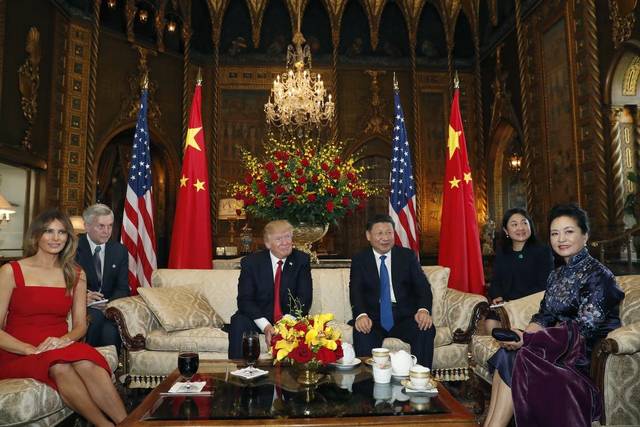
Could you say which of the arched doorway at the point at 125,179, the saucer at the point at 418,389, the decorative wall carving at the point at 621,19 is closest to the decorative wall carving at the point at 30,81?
the arched doorway at the point at 125,179

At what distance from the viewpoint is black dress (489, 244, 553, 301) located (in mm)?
3818

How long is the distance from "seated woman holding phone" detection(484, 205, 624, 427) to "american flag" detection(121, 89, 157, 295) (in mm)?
3993

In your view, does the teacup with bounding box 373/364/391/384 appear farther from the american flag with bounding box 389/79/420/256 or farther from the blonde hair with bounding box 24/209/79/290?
the american flag with bounding box 389/79/420/256

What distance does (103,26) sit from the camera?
8.47m

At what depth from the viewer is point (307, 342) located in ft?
7.36

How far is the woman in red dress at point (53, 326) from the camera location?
2420mm

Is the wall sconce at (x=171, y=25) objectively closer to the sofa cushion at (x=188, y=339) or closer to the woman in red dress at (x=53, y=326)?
the sofa cushion at (x=188, y=339)

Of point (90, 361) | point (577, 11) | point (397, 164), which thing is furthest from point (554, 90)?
point (90, 361)

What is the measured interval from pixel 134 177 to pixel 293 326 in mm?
4096

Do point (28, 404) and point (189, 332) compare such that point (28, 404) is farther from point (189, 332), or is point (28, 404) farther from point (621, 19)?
point (621, 19)

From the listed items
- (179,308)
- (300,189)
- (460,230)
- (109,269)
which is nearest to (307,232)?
(300,189)

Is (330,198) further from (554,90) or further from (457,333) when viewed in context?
(554,90)

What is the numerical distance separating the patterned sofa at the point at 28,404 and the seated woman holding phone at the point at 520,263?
294 centimetres

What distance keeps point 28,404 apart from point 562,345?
247cm
